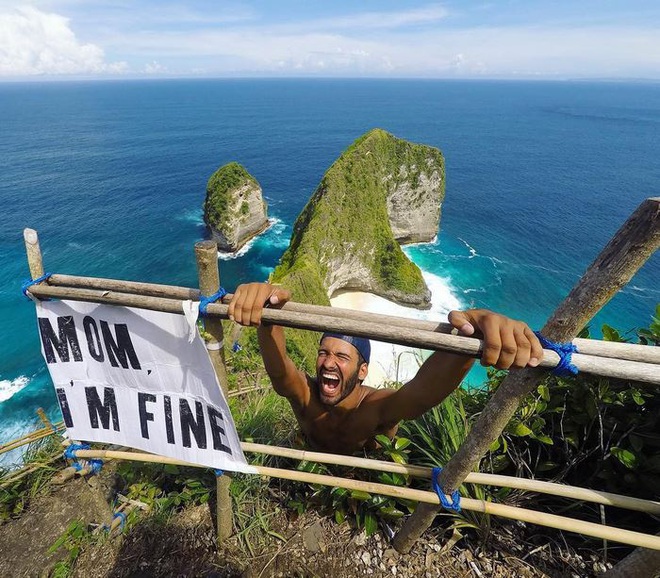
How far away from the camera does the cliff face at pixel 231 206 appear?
42656 mm

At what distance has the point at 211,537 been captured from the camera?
12.7ft

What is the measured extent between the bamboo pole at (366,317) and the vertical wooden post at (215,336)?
120mm

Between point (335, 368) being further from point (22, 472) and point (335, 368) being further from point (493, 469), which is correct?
point (22, 472)

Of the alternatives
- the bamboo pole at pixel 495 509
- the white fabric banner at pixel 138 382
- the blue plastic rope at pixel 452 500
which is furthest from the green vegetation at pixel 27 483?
the blue plastic rope at pixel 452 500

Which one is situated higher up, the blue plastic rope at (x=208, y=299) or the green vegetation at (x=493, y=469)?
the blue plastic rope at (x=208, y=299)

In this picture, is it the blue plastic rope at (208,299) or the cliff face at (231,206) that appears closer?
the blue plastic rope at (208,299)

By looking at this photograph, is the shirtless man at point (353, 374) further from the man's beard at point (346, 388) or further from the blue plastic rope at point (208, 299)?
the blue plastic rope at point (208, 299)

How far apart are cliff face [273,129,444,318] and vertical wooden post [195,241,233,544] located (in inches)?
814

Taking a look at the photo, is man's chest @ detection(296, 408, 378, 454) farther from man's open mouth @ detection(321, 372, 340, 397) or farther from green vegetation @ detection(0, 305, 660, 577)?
man's open mouth @ detection(321, 372, 340, 397)

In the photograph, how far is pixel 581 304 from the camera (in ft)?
5.96

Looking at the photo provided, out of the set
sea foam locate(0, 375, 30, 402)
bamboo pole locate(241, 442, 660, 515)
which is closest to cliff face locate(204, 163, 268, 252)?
sea foam locate(0, 375, 30, 402)

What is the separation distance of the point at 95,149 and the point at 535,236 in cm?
9324

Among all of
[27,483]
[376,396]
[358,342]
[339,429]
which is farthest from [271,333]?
[27,483]

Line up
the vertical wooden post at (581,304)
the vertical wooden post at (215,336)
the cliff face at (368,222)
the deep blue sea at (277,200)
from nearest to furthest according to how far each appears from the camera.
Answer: the vertical wooden post at (581,304)
the vertical wooden post at (215,336)
the cliff face at (368,222)
the deep blue sea at (277,200)
